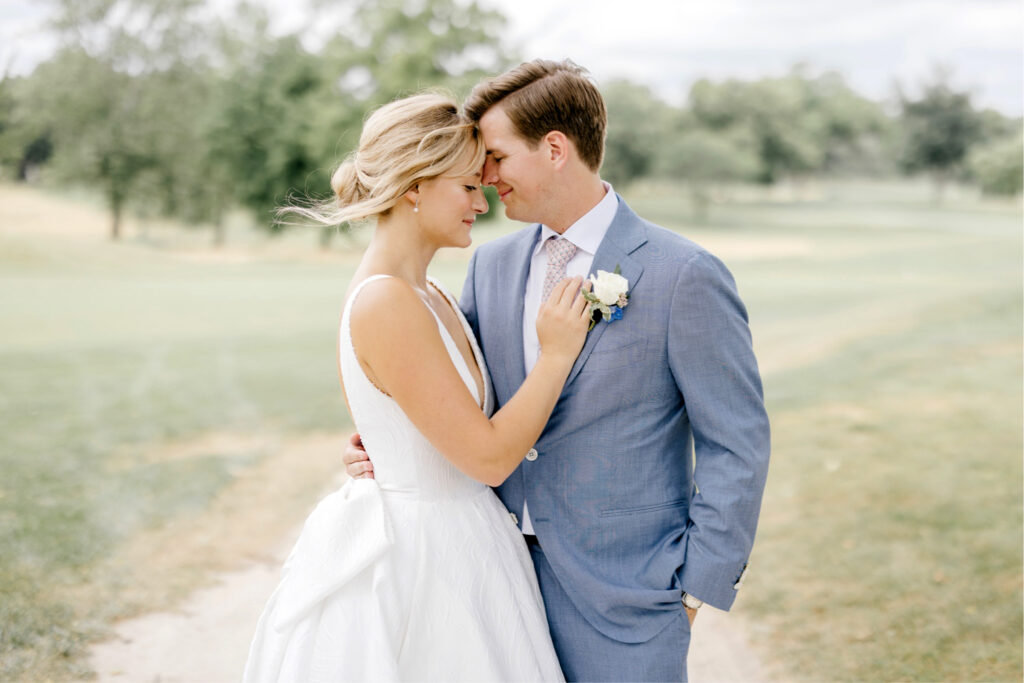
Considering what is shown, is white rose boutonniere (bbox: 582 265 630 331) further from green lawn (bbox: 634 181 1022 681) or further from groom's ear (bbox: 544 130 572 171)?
green lawn (bbox: 634 181 1022 681)

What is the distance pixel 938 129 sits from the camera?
19281 mm

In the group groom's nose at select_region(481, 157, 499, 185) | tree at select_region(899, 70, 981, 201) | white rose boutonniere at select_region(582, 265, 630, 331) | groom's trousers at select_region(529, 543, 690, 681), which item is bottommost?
groom's trousers at select_region(529, 543, 690, 681)

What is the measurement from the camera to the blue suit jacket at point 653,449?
220 cm

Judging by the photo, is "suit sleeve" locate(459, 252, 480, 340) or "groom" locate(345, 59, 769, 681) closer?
"groom" locate(345, 59, 769, 681)

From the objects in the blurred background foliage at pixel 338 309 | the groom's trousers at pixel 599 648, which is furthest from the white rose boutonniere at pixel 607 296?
the blurred background foliage at pixel 338 309

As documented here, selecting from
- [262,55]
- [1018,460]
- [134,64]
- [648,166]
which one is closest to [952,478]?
[1018,460]

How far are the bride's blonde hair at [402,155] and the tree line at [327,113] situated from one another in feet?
52.6

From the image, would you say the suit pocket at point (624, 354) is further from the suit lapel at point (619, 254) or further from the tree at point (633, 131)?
the tree at point (633, 131)

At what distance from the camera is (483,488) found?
8.02 ft

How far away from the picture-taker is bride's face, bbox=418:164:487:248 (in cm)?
226

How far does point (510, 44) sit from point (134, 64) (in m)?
A: 9.01

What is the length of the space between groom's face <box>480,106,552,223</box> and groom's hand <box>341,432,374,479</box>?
80cm

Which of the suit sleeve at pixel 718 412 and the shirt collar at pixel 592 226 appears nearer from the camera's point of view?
the suit sleeve at pixel 718 412

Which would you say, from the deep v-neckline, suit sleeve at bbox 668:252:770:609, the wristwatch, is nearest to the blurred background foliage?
the deep v-neckline
